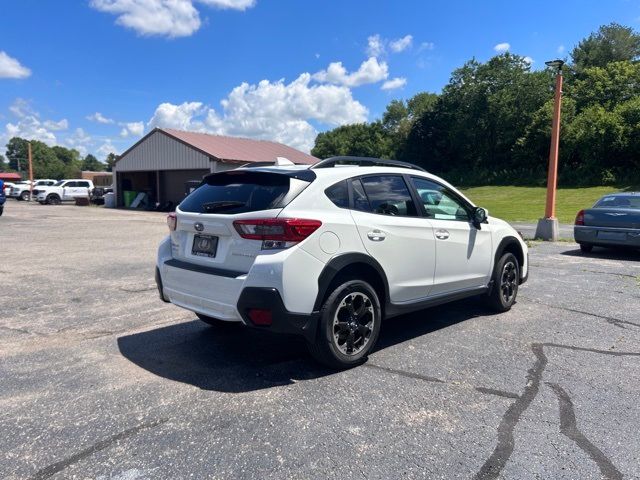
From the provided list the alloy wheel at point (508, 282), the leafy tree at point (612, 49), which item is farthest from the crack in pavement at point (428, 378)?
the leafy tree at point (612, 49)

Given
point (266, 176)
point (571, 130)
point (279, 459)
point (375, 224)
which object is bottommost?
point (279, 459)

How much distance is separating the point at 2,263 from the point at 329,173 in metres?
8.10

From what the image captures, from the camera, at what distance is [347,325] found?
414 cm

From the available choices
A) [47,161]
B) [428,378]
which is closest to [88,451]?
[428,378]

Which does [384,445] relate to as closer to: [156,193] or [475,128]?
[156,193]

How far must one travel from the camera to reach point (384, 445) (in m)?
3.01

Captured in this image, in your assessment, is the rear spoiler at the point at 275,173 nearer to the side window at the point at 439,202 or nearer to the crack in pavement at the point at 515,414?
the side window at the point at 439,202

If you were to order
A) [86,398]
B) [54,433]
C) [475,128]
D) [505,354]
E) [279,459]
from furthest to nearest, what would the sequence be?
1. [475,128]
2. [505,354]
3. [86,398]
4. [54,433]
5. [279,459]

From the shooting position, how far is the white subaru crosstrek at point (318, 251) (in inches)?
148

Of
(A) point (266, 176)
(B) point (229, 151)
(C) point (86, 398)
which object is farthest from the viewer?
(B) point (229, 151)

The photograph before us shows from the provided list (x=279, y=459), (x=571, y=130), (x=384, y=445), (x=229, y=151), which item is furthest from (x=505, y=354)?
(x=571, y=130)

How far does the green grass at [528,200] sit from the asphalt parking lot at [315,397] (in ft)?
59.3

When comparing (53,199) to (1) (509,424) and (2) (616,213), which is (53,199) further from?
(1) (509,424)

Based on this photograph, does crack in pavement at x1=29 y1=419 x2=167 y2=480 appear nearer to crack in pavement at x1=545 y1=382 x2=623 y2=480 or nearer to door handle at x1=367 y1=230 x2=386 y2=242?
door handle at x1=367 y1=230 x2=386 y2=242
